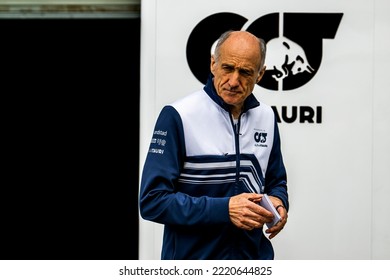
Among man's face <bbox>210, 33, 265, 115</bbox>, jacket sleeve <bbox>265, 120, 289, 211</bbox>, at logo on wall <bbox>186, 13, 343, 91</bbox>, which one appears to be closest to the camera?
man's face <bbox>210, 33, 265, 115</bbox>

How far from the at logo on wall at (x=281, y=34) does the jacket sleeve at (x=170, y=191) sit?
109cm

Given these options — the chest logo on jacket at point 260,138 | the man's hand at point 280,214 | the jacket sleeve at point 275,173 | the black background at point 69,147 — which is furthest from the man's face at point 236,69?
the black background at point 69,147

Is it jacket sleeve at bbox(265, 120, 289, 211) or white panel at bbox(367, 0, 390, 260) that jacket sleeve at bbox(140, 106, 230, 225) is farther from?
white panel at bbox(367, 0, 390, 260)

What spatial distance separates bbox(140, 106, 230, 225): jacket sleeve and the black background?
82.7 inches

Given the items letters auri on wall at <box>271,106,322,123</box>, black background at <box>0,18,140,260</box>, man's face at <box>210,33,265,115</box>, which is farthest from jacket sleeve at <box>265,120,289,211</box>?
black background at <box>0,18,140,260</box>

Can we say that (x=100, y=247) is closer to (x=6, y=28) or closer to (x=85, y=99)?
(x=85, y=99)

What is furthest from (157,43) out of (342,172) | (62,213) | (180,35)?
(62,213)

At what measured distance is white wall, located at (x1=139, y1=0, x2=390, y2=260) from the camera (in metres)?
3.33

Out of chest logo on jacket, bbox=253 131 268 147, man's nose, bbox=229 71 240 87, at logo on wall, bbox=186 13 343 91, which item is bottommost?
chest logo on jacket, bbox=253 131 268 147

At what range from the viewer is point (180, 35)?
333 cm

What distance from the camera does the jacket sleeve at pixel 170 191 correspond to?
221 centimetres

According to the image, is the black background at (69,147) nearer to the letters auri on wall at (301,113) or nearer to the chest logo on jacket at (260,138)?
the letters auri on wall at (301,113)

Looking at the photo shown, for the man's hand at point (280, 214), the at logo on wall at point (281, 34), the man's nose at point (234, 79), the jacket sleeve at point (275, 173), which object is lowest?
the man's hand at point (280, 214)
